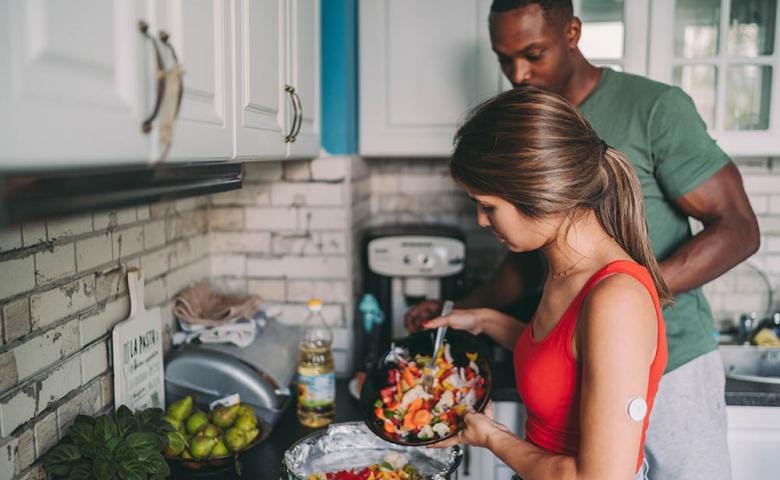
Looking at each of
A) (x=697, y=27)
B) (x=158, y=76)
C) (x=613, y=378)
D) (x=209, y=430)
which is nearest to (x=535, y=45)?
(x=697, y=27)

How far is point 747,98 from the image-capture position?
219 cm

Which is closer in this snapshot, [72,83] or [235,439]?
[72,83]

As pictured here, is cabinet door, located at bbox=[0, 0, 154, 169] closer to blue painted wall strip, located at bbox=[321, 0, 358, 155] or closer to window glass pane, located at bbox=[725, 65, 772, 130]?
blue painted wall strip, located at bbox=[321, 0, 358, 155]

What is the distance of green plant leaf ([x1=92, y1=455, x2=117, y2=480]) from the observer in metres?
1.22

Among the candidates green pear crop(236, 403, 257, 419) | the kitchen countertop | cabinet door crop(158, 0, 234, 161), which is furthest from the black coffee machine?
cabinet door crop(158, 0, 234, 161)

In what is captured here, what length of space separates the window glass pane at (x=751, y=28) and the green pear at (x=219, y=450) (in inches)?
73.7

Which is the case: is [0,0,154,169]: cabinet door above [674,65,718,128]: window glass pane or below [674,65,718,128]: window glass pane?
below

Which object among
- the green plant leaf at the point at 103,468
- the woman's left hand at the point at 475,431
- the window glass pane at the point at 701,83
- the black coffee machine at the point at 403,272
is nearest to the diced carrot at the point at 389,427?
the woman's left hand at the point at 475,431

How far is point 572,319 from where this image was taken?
3.84 ft

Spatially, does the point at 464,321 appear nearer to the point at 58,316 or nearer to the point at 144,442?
the point at 144,442

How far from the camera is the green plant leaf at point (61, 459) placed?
1.24m

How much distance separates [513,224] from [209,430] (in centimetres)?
82

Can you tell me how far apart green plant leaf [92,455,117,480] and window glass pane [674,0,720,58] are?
77.4 inches

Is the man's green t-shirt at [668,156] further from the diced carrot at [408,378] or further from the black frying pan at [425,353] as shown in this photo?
the diced carrot at [408,378]
